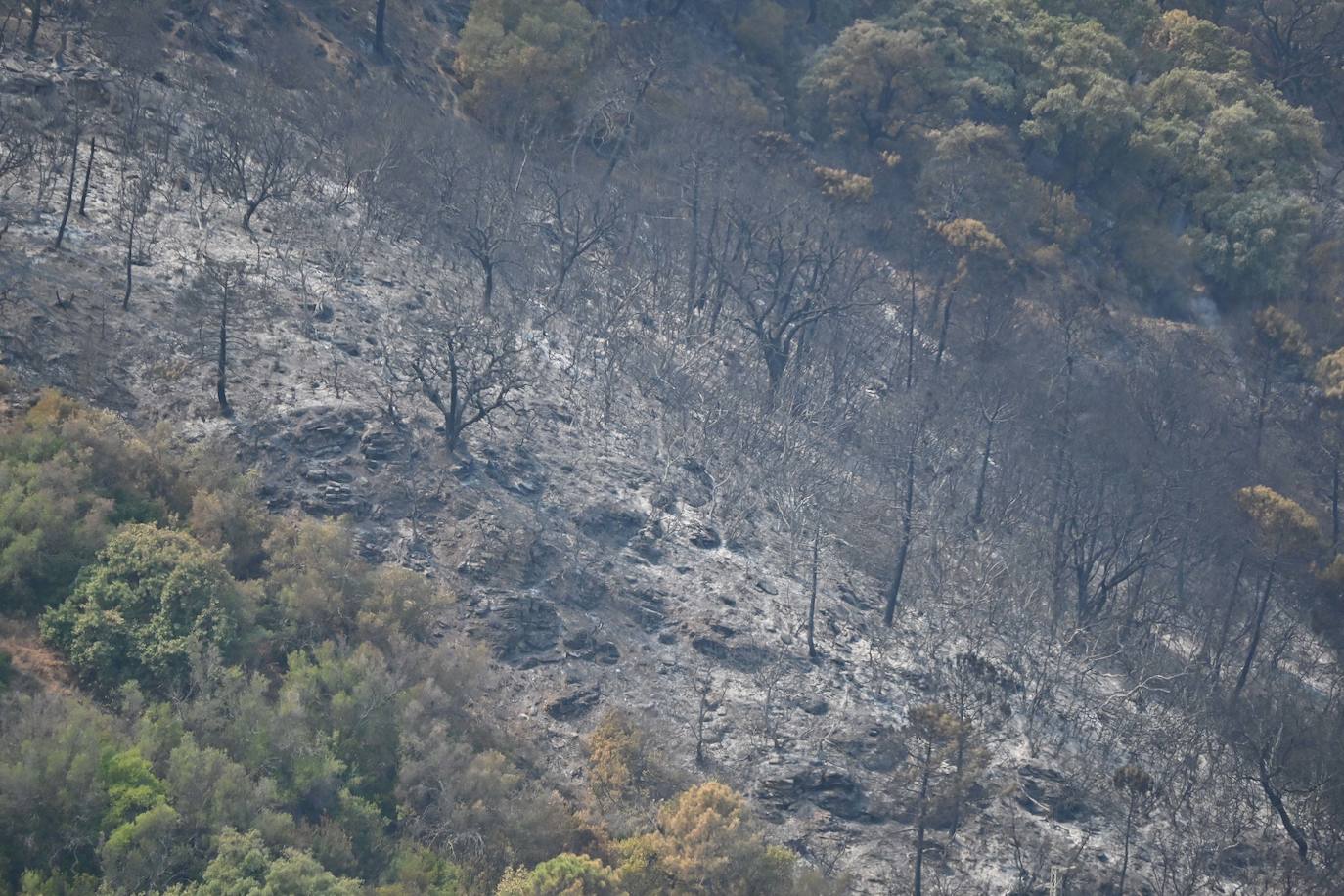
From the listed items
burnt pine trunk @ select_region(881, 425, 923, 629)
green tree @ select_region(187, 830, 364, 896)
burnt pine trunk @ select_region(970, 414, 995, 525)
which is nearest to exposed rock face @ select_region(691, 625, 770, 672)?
burnt pine trunk @ select_region(881, 425, 923, 629)

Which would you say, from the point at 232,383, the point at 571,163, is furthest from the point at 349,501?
the point at 571,163

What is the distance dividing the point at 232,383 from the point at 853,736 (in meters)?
17.8

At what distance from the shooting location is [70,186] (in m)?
34.3

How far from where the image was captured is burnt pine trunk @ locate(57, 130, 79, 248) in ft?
112

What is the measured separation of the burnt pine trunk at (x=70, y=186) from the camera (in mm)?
34059

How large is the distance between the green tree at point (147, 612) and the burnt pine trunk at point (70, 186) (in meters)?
11.2

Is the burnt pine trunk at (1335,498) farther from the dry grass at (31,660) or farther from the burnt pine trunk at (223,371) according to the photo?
the dry grass at (31,660)

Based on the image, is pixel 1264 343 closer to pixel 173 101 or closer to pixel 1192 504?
pixel 1192 504

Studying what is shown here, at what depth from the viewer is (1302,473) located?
4712 centimetres

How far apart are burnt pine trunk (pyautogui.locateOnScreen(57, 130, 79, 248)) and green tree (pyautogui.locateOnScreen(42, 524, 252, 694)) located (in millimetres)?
11221

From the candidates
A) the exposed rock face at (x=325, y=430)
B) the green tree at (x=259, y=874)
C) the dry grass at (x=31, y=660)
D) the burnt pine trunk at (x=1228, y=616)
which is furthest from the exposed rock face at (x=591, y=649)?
the burnt pine trunk at (x=1228, y=616)

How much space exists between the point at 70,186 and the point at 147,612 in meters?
14.2

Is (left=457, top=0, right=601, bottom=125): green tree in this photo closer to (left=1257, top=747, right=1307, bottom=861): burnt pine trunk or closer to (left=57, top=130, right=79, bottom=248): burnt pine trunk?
(left=57, top=130, right=79, bottom=248): burnt pine trunk

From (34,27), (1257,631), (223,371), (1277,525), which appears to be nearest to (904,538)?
(1257,631)
